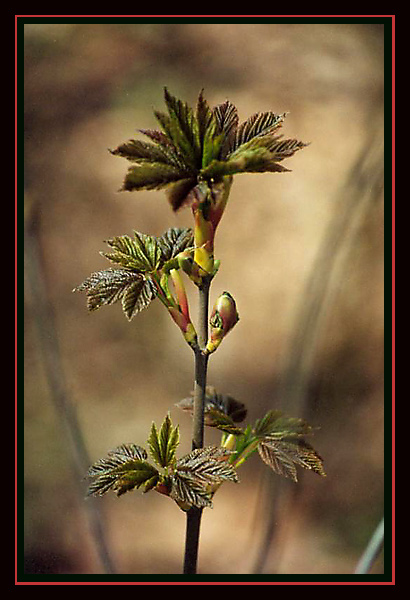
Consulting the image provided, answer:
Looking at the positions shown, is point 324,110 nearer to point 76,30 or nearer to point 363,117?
point 363,117

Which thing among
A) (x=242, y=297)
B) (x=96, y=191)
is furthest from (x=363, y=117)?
(x=96, y=191)

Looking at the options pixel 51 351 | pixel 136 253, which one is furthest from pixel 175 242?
pixel 51 351

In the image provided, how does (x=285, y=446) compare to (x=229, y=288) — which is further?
(x=229, y=288)

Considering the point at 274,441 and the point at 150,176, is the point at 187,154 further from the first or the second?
the point at 274,441

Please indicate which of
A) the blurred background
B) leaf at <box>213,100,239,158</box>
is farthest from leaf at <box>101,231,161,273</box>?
the blurred background

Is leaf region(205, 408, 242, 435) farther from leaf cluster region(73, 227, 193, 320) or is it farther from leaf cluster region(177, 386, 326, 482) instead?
leaf cluster region(73, 227, 193, 320)
